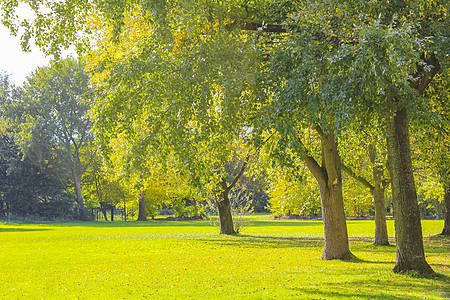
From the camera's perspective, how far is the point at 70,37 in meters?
12.7

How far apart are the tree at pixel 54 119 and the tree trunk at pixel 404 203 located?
47.7 m

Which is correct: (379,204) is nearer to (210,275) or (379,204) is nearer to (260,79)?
(210,275)

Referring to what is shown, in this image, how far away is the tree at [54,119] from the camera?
5438cm

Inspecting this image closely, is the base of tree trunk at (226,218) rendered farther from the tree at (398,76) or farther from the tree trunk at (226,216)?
the tree at (398,76)

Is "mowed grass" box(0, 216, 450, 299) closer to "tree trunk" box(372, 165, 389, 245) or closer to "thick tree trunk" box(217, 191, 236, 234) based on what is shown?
"tree trunk" box(372, 165, 389, 245)

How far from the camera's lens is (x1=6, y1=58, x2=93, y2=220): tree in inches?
2141

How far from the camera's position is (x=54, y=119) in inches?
2212

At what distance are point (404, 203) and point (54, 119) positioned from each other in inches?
2065

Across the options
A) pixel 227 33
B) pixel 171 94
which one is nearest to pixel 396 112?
pixel 227 33

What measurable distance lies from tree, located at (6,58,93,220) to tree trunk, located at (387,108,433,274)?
1878 inches

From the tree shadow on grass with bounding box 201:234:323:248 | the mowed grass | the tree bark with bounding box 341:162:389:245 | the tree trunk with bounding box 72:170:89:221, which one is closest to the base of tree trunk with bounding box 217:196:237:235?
the tree shadow on grass with bounding box 201:234:323:248

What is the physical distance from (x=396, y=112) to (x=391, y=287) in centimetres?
455

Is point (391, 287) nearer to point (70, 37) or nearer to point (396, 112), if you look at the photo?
point (396, 112)

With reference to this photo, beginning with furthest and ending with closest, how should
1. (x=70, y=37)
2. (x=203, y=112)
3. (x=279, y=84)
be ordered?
(x=70, y=37) < (x=203, y=112) < (x=279, y=84)
